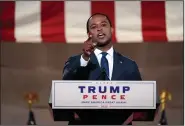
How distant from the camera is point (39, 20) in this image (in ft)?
5.46

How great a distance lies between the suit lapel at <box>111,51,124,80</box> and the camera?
3.98ft

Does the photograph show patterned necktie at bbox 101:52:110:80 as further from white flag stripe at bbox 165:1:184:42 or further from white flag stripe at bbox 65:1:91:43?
white flag stripe at bbox 165:1:184:42

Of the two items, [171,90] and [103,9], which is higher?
[103,9]

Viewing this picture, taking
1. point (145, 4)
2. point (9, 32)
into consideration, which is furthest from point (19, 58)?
point (145, 4)

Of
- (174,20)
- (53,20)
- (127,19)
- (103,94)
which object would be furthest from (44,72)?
(103,94)

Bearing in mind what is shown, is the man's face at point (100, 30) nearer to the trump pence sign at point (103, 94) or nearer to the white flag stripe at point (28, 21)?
the trump pence sign at point (103, 94)

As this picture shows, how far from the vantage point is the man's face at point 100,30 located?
47.3 inches

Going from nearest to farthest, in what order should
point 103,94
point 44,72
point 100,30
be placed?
point 103,94 → point 100,30 → point 44,72

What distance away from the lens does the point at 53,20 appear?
1.67m

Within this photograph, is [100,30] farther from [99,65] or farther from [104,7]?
[104,7]

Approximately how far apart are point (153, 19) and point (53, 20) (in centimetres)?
42

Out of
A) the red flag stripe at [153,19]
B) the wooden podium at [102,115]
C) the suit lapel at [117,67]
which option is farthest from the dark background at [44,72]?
the wooden podium at [102,115]

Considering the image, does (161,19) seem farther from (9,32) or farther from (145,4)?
(9,32)

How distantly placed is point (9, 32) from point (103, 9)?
15.8 inches
